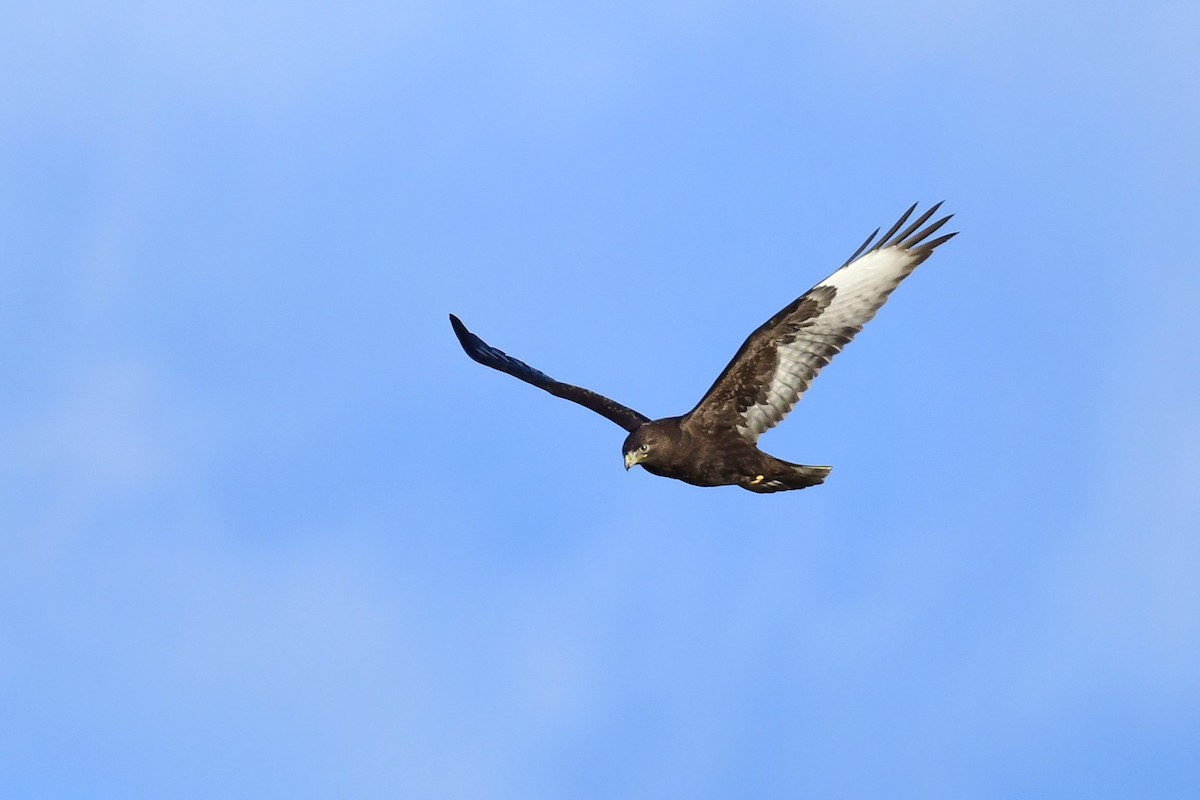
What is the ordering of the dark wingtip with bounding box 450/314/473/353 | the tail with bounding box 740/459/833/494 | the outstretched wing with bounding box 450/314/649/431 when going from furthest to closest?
the dark wingtip with bounding box 450/314/473/353 → the outstretched wing with bounding box 450/314/649/431 → the tail with bounding box 740/459/833/494

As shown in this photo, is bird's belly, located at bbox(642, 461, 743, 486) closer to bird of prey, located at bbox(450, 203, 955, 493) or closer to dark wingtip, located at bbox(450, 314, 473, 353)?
bird of prey, located at bbox(450, 203, 955, 493)

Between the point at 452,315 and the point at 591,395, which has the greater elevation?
the point at 452,315

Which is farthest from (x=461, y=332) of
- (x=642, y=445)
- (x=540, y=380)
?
(x=642, y=445)

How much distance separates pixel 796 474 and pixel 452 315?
5.61 meters

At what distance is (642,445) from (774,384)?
136 cm

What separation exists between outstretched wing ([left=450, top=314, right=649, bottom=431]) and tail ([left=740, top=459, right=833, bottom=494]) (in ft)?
5.44

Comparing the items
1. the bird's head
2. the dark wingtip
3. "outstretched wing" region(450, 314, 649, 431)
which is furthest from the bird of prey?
the dark wingtip

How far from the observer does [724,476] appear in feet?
51.1

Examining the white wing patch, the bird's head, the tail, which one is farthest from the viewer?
the tail

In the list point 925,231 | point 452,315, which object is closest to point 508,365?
point 452,315

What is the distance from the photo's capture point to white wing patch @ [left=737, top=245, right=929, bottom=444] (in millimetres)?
15344

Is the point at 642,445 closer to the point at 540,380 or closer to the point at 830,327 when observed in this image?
the point at 830,327

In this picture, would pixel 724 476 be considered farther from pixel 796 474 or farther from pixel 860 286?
pixel 860 286

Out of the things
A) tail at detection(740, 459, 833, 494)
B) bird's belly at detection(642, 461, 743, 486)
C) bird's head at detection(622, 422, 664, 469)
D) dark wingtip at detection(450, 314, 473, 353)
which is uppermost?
dark wingtip at detection(450, 314, 473, 353)
